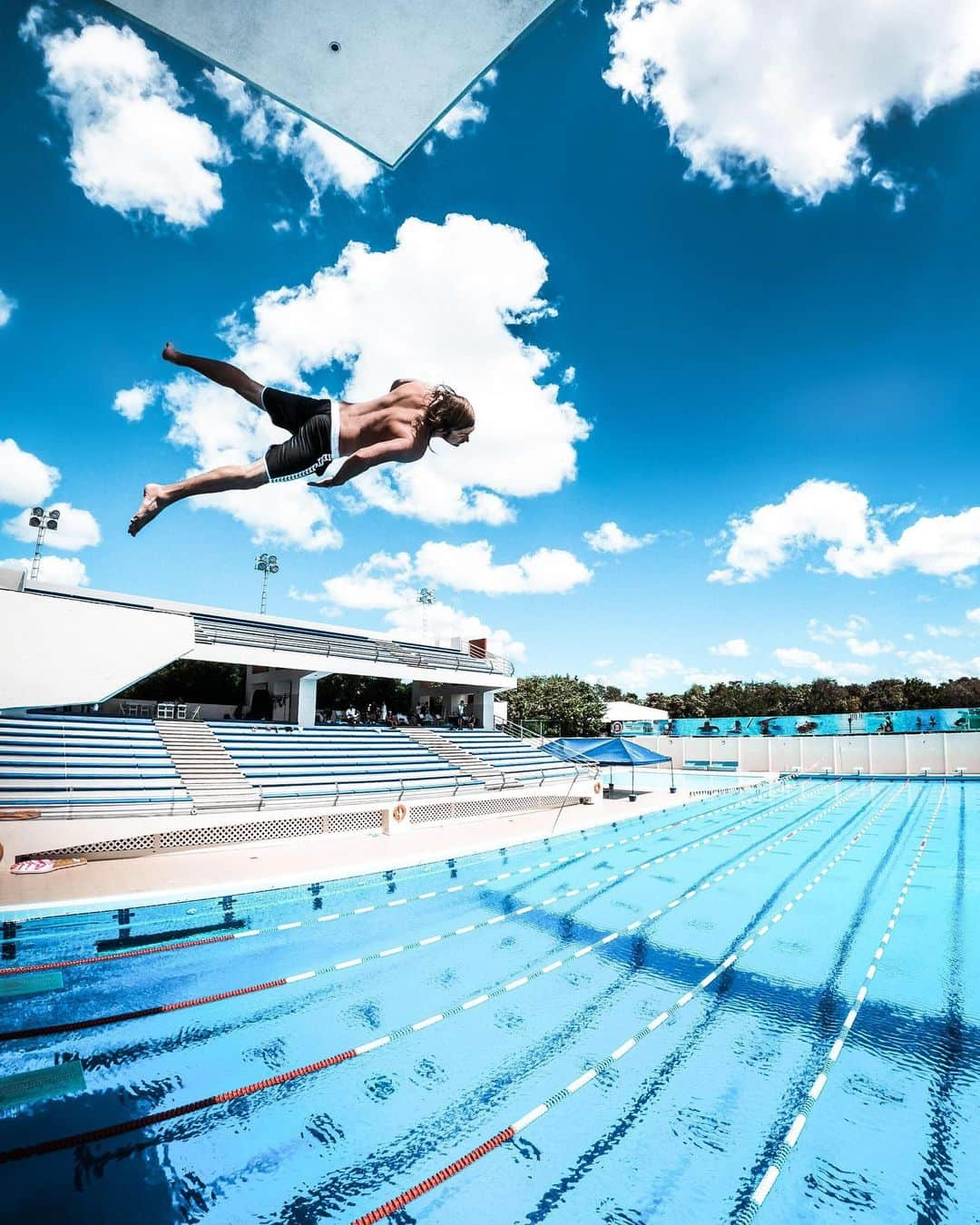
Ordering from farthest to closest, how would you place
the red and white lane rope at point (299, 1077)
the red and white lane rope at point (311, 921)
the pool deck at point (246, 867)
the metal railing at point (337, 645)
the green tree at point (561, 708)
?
1. the green tree at point (561, 708)
2. the metal railing at point (337, 645)
3. the pool deck at point (246, 867)
4. the red and white lane rope at point (311, 921)
5. the red and white lane rope at point (299, 1077)

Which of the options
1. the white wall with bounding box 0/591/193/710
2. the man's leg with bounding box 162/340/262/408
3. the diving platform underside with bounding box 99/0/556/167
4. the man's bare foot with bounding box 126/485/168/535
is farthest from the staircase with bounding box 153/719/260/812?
the diving platform underside with bounding box 99/0/556/167

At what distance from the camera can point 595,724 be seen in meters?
37.7

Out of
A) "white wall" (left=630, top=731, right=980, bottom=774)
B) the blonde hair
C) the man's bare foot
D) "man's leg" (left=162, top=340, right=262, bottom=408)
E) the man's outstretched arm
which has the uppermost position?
"man's leg" (left=162, top=340, right=262, bottom=408)

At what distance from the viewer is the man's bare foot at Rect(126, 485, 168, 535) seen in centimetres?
255

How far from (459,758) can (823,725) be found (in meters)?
20.0

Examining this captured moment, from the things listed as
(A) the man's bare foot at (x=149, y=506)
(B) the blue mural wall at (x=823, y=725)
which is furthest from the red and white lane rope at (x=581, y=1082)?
(B) the blue mural wall at (x=823, y=725)

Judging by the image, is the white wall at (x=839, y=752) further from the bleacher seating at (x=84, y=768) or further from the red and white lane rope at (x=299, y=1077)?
the red and white lane rope at (x=299, y=1077)

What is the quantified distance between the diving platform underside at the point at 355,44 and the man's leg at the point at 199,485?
119cm

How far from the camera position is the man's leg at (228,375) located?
258cm

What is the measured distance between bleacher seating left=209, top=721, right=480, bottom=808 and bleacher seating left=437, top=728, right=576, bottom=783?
2125mm

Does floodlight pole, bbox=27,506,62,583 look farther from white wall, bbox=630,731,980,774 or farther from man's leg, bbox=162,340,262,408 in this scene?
white wall, bbox=630,731,980,774

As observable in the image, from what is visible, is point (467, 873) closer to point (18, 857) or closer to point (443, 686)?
point (18, 857)

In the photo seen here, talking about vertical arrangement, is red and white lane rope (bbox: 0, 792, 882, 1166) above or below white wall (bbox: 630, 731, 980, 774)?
below

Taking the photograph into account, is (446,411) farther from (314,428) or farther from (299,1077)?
(299,1077)
